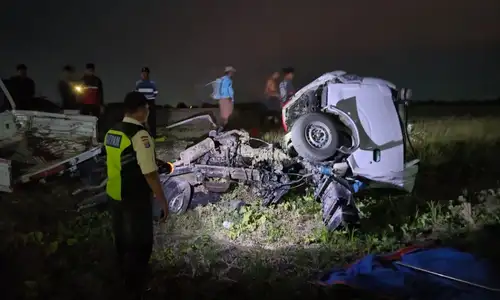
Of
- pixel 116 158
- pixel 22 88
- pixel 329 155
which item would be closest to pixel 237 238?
pixel 329 155

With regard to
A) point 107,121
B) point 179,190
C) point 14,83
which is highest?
point 14,83

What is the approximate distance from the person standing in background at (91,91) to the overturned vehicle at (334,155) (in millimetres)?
3118

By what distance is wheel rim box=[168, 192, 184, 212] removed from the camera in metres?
5.78

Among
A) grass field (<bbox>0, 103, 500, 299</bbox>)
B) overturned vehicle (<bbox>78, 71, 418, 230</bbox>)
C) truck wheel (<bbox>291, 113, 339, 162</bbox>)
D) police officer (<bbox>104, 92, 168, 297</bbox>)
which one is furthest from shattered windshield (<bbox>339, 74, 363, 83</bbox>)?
police officer (<bbox>104, 92, 168, 297</bbox>)

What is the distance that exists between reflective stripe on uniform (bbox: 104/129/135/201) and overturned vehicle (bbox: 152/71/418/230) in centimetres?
232

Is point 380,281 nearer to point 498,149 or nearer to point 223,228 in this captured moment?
point 223,228

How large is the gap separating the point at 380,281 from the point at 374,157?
1.98 m

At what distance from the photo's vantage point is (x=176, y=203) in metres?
5.80

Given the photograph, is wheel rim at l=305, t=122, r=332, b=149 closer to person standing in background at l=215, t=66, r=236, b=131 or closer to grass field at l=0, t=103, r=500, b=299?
grass field at l=0, t=103, r=500, b=299

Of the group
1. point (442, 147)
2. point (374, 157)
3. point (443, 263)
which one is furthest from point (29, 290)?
point (442, 147)

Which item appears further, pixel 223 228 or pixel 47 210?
pixel 47 210

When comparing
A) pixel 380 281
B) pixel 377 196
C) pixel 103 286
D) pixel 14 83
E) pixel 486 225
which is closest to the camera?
pixel 380 281

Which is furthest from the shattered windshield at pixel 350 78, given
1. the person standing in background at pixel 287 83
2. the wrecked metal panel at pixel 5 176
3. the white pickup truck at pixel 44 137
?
the wrecked metal panel at pixel 5 176

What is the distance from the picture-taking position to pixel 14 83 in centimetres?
784
